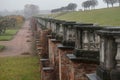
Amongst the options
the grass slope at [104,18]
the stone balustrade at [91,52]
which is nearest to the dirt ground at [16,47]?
the grass slope at [104,18]

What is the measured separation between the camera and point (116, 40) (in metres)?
5.81

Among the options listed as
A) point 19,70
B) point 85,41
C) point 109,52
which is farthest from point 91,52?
point 19,70

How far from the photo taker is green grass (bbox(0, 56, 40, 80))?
892 inches

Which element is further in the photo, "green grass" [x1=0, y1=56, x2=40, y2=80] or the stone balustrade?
"green grass" [x1=0, y1=56, x2=40, y2=80]

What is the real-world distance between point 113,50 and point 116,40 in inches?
7.8

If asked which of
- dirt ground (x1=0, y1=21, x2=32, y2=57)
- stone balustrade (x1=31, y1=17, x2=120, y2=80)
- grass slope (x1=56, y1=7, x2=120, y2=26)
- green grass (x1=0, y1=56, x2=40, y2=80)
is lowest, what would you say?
green grass (x1=0, y1=56, x2=40, y2=80)

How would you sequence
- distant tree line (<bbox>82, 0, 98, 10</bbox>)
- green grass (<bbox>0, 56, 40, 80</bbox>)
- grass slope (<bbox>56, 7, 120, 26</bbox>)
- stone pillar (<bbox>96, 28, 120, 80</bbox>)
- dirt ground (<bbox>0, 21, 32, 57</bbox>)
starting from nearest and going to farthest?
stone pillar (<bbox>96, 28, 120, 80</bbox>), grass slope (<bbox>56, 7, 120, 26</bbox>), green grass (<bbox>0, 56, 40, 80</bbox>), dirt ground (<bbox>0, 21, 32, 57</bbox>), distant tree line (<bbox>82, 0, 98, 10</bbox>)

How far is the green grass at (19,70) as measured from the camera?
2265 cm

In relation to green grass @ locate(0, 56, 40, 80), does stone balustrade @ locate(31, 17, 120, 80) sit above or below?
above

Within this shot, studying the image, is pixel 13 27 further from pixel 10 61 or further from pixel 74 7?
pixel 10 61

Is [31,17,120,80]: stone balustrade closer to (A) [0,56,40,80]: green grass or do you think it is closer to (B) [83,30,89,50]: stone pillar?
(B) [83,30,89,50]: stone pillar

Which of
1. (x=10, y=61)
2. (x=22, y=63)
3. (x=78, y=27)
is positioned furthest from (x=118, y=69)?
(x=10, y=61)

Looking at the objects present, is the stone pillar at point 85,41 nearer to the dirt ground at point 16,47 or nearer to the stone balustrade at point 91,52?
the stone balustrade at point 91,52

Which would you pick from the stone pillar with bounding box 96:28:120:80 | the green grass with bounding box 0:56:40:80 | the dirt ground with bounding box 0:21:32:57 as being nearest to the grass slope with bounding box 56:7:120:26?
the green grass with bounding box 0:56:40:80
